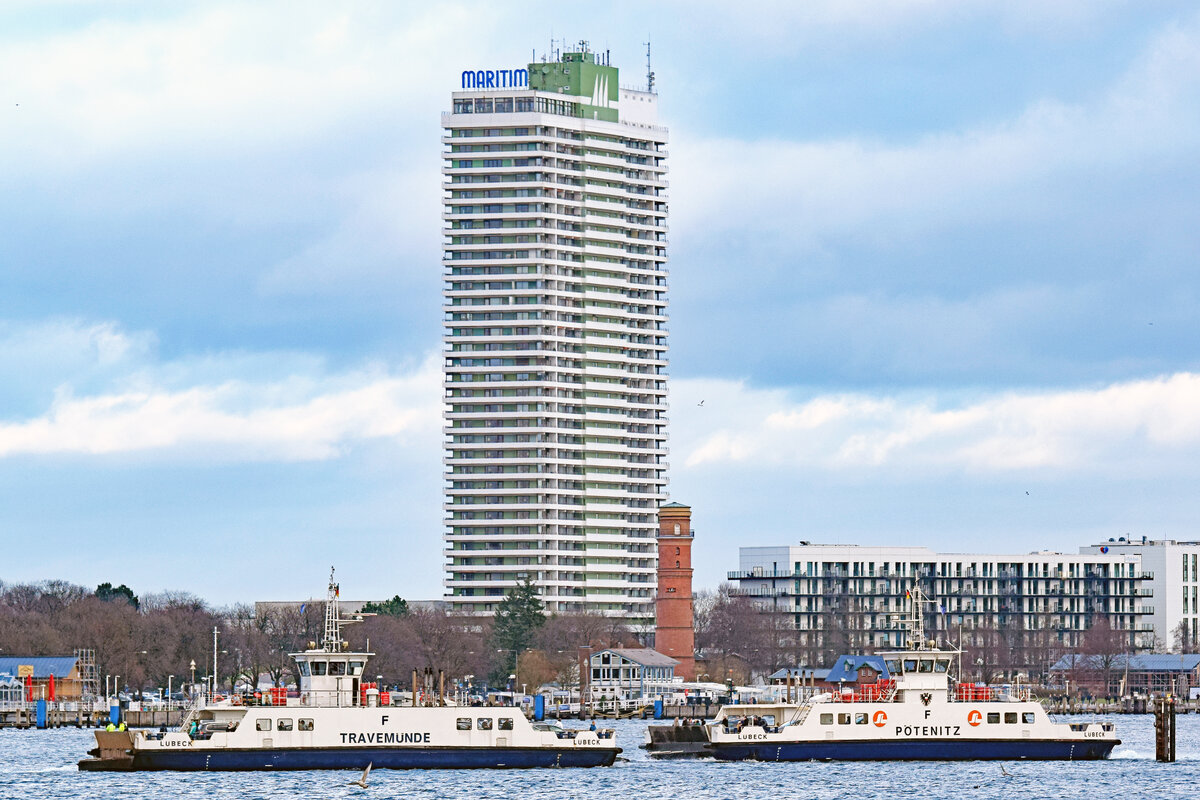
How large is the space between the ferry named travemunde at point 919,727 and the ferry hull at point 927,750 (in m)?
0.05

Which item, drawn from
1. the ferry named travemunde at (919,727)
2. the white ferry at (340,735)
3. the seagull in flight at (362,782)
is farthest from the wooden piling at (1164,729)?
the seagull in flight at (362,782)

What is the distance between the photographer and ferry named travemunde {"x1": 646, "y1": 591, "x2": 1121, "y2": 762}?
338 ft

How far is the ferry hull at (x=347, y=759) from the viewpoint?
96062 mm

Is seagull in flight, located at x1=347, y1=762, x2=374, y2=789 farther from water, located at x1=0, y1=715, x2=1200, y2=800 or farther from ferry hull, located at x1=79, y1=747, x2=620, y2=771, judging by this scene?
ferry hull, located at x1=79, y1=747, x2=620, y2=771

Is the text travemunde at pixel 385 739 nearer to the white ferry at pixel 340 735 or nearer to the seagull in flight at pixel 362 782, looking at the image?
the white ferry at pixel 340 735

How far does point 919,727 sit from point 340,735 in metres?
26.9

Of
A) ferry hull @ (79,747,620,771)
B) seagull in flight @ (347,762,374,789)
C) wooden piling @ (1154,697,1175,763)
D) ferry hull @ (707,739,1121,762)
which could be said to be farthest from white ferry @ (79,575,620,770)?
wooden piling @ (1154,697,1175,763)

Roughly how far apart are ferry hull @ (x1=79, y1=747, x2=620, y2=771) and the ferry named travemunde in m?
12.5

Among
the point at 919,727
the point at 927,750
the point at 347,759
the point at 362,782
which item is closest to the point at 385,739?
the point at 347,759

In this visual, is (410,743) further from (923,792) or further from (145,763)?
(923,792)

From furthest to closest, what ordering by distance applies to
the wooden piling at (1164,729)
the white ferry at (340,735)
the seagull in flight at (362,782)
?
the wooden piling at (1164,729)
the white ferry at (340,735)
the seagull in flight at (362,782)

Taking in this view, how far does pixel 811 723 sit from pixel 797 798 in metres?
10.3

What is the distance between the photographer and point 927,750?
4060 inches

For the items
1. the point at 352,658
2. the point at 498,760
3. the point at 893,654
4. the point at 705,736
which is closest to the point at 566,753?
the point at 498,760
